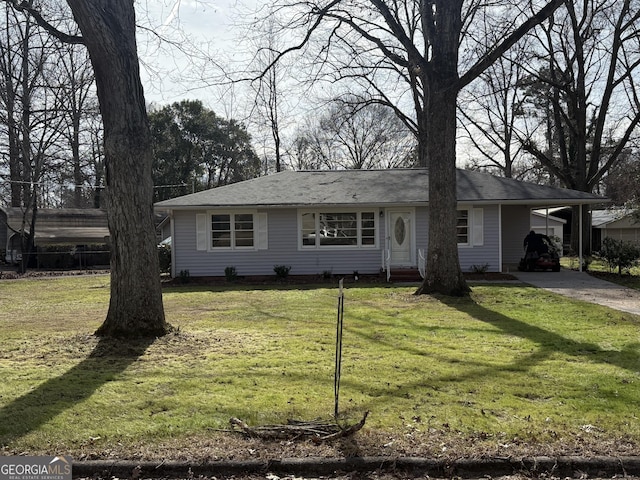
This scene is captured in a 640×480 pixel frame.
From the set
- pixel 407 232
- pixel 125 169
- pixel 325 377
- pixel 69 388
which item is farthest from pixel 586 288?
pixel 69 388

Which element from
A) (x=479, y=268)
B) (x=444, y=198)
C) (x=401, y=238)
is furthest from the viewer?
(x=401, y=238)

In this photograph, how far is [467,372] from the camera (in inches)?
226

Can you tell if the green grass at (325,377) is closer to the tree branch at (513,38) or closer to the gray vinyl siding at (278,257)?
the tree branch at (513,38)

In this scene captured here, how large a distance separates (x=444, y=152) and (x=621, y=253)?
9037 millimetres

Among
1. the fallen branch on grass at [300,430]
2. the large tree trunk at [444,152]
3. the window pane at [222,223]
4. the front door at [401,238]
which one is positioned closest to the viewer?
the fallen branch on grass at [300,430]

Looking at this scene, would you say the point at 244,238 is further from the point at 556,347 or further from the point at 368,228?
the point at 556,347

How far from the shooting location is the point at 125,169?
23.1 ft

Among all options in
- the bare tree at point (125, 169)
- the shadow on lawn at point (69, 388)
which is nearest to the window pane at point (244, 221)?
the bare tree at point (125, 169)

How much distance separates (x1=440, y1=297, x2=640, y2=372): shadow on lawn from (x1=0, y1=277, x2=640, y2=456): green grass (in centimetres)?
3

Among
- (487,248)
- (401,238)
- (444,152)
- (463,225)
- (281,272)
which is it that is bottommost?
(281,272)

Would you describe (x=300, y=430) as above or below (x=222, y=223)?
below

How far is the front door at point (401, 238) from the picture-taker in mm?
18312

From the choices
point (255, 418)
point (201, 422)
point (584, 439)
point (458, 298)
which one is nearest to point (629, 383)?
point (584, 439)

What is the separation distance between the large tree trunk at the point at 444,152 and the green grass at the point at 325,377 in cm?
247
